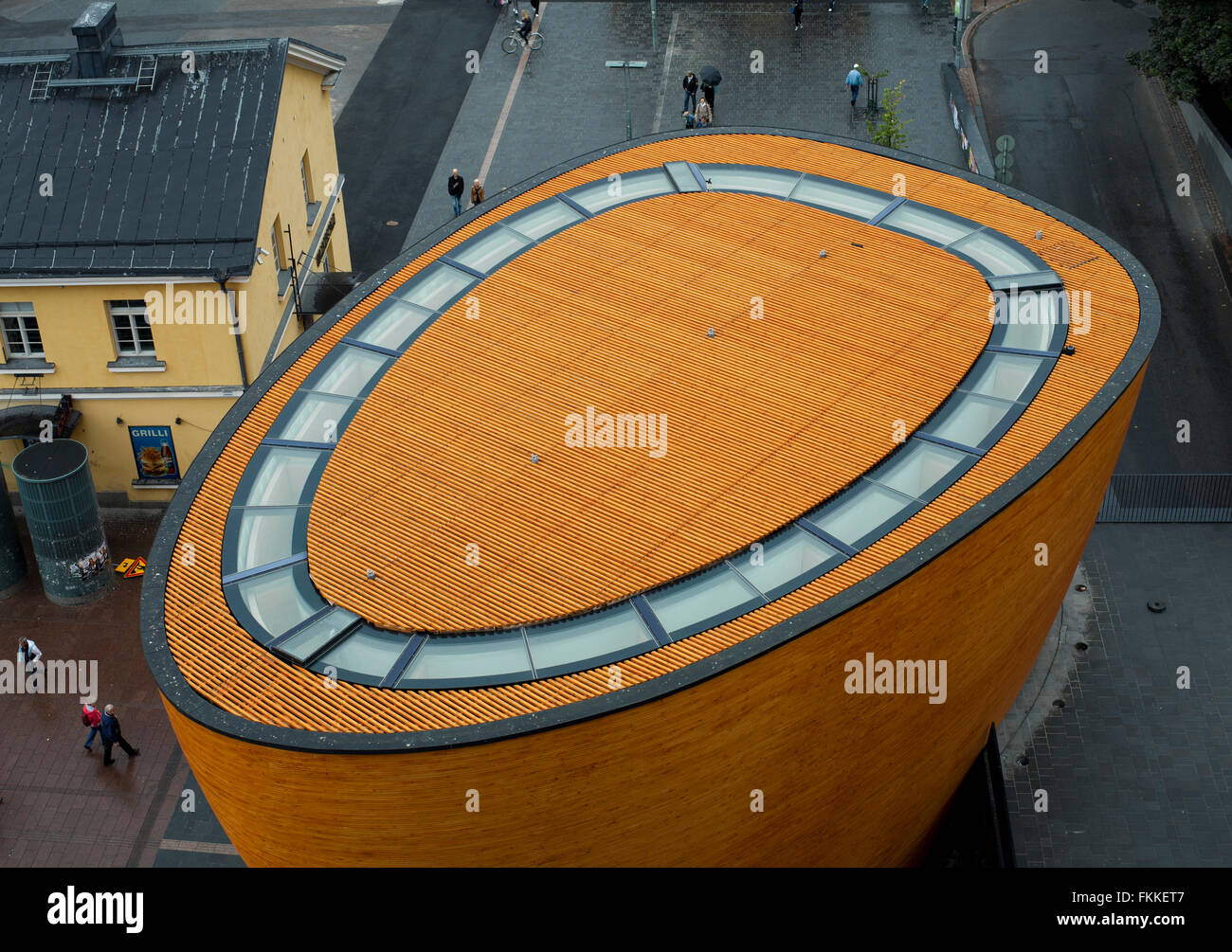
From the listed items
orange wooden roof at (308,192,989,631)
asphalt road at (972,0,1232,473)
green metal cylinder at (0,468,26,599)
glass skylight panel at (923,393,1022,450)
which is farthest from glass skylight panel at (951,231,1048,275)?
green metal cylinder at (0,468,26,599)

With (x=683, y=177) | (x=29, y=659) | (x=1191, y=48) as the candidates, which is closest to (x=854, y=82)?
(x=1191, y=48)

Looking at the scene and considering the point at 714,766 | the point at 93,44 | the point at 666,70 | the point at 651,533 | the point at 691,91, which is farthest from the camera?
the point at 666,70

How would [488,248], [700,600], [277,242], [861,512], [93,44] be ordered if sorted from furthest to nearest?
[277,242] → [93,44] → [488,248] → [861,512] → [700,600]

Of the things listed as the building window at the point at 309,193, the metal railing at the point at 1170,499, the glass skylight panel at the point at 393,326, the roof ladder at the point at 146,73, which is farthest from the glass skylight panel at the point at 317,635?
the building window at the point at 309,193

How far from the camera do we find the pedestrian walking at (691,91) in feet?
171

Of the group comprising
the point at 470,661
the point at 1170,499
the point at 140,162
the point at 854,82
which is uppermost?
the point at 854,82

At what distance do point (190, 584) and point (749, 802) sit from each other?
9.06m

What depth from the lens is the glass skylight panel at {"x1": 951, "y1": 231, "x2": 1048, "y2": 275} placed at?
29328mm

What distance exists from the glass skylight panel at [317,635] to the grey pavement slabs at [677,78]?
27.9 metres

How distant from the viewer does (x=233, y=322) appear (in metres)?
35.7

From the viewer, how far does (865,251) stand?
29766 millimetres

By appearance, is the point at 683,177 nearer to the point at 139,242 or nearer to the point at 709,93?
the point at 139,242

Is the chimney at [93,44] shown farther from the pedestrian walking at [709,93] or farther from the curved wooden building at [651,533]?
the pedestrian walking at [709,93]

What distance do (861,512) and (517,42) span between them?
39855 mm
